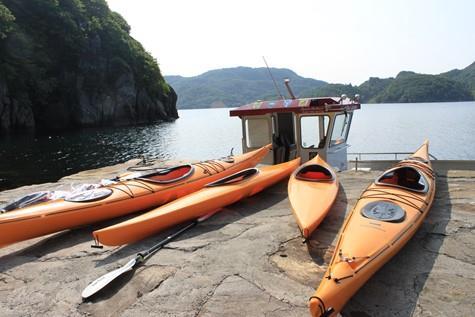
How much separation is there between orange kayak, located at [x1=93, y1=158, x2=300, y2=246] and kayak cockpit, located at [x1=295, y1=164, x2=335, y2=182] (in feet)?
2.54

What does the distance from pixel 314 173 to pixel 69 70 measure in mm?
64379

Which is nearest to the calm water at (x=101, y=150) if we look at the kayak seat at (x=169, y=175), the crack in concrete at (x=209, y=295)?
the kayak seat at (x=169, y=175)

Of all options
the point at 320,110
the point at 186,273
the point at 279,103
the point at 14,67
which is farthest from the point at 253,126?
the point at 14,67

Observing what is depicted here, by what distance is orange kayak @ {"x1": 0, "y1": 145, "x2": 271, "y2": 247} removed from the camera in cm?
548

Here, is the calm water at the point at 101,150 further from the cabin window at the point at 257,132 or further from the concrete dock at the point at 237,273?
the concrete dock at the point at 237,273

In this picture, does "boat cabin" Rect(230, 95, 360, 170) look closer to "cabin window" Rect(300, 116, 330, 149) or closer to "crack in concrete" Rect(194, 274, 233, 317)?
"cabin window" Rect(300, 116, 330, 149)

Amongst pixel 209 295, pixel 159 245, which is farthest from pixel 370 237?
pixel 159 245

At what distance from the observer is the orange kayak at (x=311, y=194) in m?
5.22

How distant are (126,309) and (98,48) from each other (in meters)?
70.4

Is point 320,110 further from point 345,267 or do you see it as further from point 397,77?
point 397,77

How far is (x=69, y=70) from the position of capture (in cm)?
6244

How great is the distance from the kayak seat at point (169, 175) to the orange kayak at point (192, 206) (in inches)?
30.8

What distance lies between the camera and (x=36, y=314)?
12.4ft

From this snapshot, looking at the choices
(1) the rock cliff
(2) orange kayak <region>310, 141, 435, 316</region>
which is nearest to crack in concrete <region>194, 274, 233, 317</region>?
(2) orange kayak <region>310, 141, 435, 316</region>
